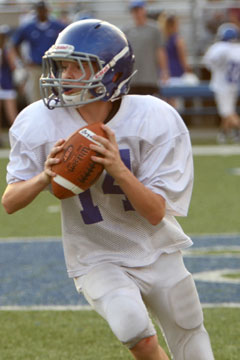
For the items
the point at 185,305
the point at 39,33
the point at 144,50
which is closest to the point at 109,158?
the point at 185,305

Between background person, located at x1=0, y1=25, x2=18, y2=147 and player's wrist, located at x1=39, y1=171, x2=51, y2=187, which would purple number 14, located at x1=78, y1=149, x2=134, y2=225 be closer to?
player's wrist, located at x1=39, y1=171, x2=51, y2=187

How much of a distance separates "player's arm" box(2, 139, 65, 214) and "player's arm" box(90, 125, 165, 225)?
0.15 metres

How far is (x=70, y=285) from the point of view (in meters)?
5.30

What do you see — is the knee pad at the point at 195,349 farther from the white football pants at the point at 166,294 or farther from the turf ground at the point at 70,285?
the turf ground at the point at 70,285

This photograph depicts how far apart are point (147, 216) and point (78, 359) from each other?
3.59 ft

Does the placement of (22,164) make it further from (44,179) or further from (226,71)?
(226,71)

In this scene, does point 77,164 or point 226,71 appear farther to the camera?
point 226,71

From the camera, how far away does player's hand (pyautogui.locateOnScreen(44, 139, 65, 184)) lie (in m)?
2.97

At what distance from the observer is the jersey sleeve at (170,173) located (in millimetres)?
3109

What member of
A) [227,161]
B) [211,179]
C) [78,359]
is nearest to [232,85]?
[227,161]

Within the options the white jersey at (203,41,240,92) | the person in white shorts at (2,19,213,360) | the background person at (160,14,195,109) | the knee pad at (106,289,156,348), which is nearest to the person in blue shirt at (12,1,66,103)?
the background person at (160,14,195,109)

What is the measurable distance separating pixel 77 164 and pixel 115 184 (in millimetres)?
239

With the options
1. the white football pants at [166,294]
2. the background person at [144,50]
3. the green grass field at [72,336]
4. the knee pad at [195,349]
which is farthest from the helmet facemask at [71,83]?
the background person at [144,50]

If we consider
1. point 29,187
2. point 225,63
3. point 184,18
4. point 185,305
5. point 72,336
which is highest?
point 29,187
